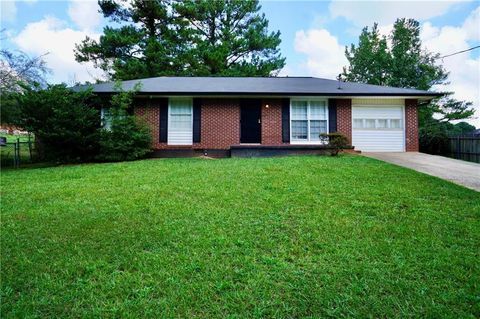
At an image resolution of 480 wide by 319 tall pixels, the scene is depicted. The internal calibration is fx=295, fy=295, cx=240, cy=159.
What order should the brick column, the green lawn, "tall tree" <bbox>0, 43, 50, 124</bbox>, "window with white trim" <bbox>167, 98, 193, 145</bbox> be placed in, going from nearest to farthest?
the green lawn, "tall tree" <bbox>0, 43, 50, 124</bbox>, the brick column, "window with white trim" <bbox>167, 98, 193, 145</bbox>

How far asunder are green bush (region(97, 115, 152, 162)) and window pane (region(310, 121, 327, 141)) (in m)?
6.85

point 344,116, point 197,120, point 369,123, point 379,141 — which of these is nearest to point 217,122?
point 197,120

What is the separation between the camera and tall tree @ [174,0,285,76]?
871 inches

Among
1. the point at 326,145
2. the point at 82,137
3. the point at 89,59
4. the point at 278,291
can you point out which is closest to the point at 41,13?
the point at 82,137

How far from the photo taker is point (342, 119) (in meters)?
12.5

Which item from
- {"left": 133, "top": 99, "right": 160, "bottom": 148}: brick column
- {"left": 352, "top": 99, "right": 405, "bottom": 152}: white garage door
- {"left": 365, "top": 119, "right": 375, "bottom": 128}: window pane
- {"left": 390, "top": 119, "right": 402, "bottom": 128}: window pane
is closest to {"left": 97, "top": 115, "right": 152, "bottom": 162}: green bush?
{"left": 133, "top": 99, "right": 160, "bottom": 148}: brick column

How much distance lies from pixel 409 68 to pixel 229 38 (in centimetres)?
1493

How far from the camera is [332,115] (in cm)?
1245

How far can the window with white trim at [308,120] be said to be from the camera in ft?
40.9

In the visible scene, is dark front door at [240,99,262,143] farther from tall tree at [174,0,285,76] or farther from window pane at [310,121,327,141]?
tall tree at [174,0,285,76]

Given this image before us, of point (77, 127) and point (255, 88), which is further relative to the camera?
point (255, 88)

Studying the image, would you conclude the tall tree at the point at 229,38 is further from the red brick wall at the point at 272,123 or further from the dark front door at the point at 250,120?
the red brick wall at the point at 272,123

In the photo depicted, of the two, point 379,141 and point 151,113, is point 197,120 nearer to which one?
point 151,113

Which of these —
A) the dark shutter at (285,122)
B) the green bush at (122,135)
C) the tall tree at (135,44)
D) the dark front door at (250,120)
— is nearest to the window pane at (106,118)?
the green bush at (122,135)
